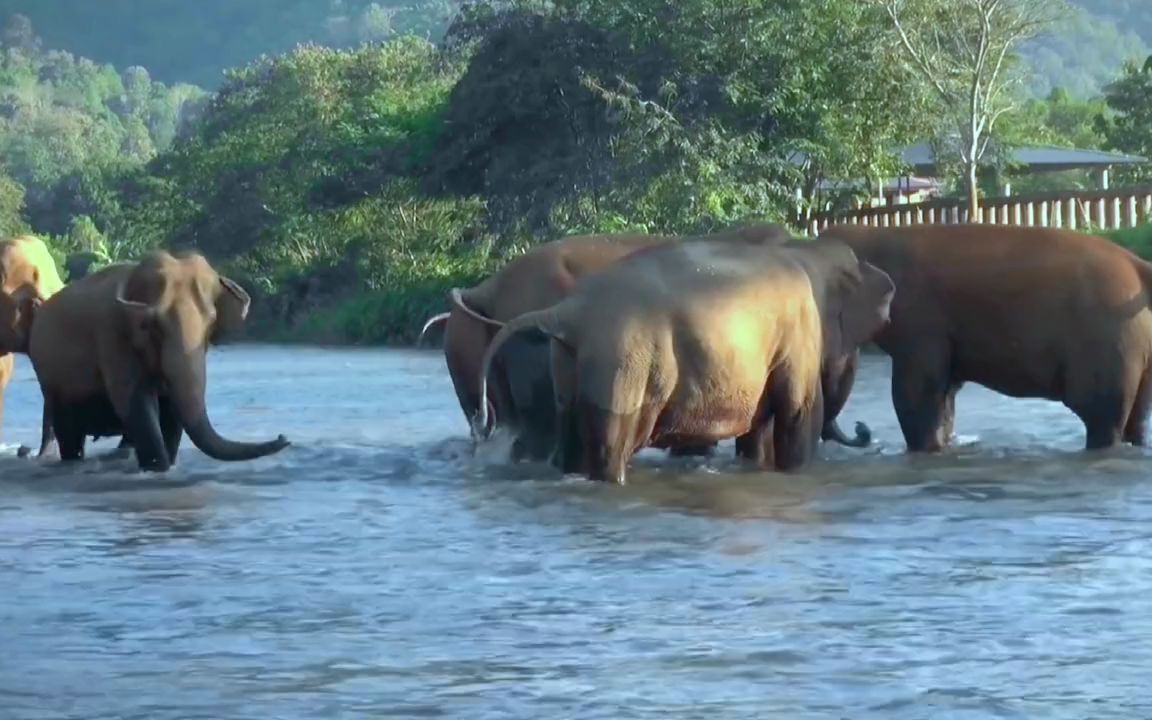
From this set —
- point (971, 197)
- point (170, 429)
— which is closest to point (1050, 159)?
point (971, 197)

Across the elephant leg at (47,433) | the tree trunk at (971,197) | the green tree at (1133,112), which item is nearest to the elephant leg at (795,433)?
the elephant leg at (47,433)

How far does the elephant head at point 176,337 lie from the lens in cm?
1397

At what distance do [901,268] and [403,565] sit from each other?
4.67 meters

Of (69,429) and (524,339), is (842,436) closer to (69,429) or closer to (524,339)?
(524,339)

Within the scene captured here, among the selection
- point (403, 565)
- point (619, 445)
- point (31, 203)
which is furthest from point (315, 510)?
point (31, 203)

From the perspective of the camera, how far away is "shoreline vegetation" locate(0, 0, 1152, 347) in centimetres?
4238

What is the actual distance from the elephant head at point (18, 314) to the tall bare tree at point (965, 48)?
29.7 meters

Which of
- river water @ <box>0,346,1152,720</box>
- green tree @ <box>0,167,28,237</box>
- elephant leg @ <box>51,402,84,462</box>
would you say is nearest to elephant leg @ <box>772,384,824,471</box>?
river water @ <box>0,346,1152,720</box>

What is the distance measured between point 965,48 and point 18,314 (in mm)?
34837

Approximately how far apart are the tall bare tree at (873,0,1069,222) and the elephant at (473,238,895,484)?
3206 centimetres

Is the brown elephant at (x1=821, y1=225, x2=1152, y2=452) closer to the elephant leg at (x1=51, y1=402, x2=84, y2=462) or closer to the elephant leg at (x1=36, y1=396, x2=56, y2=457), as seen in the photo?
the elephant leg at (x1=51, y1=402, x2=84, y2=462)

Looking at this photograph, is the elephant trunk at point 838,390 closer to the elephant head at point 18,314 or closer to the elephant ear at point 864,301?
the elephant ear at point 864,301

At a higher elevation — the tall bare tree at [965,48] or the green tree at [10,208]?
the tall bare tree at [965,48]

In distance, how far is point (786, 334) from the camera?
42.0 feet
